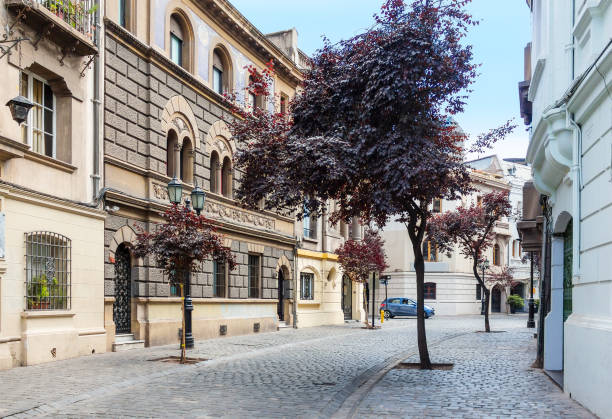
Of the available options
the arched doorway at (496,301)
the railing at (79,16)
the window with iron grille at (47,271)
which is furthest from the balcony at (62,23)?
the arched doorway at (496,301)

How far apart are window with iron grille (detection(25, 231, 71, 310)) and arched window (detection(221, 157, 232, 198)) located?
9.42m

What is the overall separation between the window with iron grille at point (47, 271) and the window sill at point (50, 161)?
1.51 meters

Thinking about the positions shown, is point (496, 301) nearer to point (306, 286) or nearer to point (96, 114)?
point (306, 286)

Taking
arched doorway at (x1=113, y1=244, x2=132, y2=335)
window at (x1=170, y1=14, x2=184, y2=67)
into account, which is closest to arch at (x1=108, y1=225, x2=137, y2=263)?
arched doorway at (x1=113, y1=244, x2=132, y2=335)

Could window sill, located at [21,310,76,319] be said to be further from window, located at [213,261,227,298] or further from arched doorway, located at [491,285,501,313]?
arched doorway, located at [491,285,501,313]

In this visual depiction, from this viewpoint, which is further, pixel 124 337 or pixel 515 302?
pixel 515 302

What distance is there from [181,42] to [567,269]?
14.5 m

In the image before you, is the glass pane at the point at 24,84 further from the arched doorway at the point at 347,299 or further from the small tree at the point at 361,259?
the arched doorway at the point at 347,299

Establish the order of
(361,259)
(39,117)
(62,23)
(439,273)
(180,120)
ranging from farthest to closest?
(439,273) < (361,259) < (180,120) < (39,117) < (62,23)

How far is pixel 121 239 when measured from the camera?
56.6 feet

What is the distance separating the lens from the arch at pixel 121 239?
1681 centimetres

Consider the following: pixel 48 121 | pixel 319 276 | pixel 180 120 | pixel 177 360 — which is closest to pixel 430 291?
pixel 319 276

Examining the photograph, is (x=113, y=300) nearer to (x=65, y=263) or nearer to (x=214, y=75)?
(x=65, y=263)

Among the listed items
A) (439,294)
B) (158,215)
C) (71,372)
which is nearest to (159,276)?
→ (158,215)
